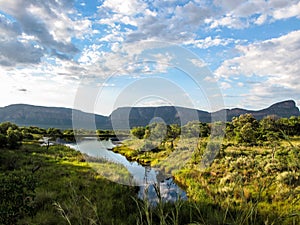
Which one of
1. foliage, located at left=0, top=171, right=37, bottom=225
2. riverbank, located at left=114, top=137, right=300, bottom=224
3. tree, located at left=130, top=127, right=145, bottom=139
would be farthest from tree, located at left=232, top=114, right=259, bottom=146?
foliage, located at left=0, top=171, right=37, bottom=225

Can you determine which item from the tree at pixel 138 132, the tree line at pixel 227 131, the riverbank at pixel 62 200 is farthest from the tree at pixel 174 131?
the riverbank at pixel 62 200

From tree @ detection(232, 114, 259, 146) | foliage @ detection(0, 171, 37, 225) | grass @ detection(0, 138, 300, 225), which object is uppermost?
tree @ detection(232, 114, 259, 146)

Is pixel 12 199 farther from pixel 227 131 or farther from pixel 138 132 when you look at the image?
pixel 227 131

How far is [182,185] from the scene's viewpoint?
13008 millimetres

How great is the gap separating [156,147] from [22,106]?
201 meters

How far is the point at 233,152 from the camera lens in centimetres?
1812

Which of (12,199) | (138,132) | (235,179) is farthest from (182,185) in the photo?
(12,199)

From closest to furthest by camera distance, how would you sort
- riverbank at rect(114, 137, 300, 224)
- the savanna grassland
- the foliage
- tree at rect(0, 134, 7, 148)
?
1. the savanna grassland
2. the foliage
3. riverbank at rect(114, 137, 300, 224)
4. tree at rect(0, 134, 7, 148)

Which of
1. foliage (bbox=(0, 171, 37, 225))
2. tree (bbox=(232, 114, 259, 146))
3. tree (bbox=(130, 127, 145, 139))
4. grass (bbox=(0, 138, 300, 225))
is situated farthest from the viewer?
tree (bbox=(232, 114, 259, 146))

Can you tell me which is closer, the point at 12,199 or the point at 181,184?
the point at 12,199

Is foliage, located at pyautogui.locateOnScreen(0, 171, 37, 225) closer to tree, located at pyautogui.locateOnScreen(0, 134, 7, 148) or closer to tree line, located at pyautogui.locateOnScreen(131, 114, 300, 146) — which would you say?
tree line, located at pyautogui.locateOnScreen(131, 114, 300, 146)

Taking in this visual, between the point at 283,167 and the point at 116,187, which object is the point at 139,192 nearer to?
the point at 116,187

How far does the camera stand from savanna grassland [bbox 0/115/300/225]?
10.8 feet

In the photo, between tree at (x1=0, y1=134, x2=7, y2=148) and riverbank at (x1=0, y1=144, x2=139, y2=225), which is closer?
riverbank at (x1=0, y1=144, x2=139, y2=225)
